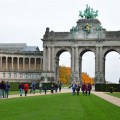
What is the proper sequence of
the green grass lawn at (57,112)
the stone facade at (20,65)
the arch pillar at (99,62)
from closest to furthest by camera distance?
the green grass lawn at (57,112) < the arch pillar at (99,62) < the stone facade at (20,65)

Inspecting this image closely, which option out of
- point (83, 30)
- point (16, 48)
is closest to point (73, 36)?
point (83, 30)

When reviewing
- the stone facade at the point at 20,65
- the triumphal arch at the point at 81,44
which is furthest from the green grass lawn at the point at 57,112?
the stone facade at the point at 20,65

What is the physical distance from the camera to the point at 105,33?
125m

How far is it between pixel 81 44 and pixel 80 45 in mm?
446

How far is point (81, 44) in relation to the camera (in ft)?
412

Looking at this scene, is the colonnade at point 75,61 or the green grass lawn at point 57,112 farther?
the colonnade at point 75,61

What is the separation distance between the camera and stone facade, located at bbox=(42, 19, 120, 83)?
12394cm

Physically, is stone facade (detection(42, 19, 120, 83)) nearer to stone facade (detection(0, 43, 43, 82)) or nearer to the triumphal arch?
the triumphal arch

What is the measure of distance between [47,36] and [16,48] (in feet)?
58.4

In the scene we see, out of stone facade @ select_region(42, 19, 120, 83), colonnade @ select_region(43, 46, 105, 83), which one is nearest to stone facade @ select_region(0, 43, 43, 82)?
colonnade @ select_region(43, 46, 105, 83)

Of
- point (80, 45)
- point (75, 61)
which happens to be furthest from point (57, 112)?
point (80, 45)

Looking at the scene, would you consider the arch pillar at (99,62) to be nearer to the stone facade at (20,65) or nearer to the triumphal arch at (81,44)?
the triumphal arch at (81,44)

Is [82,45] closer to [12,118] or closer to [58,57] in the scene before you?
[58,57]

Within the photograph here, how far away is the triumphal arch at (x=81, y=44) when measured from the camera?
124 m
